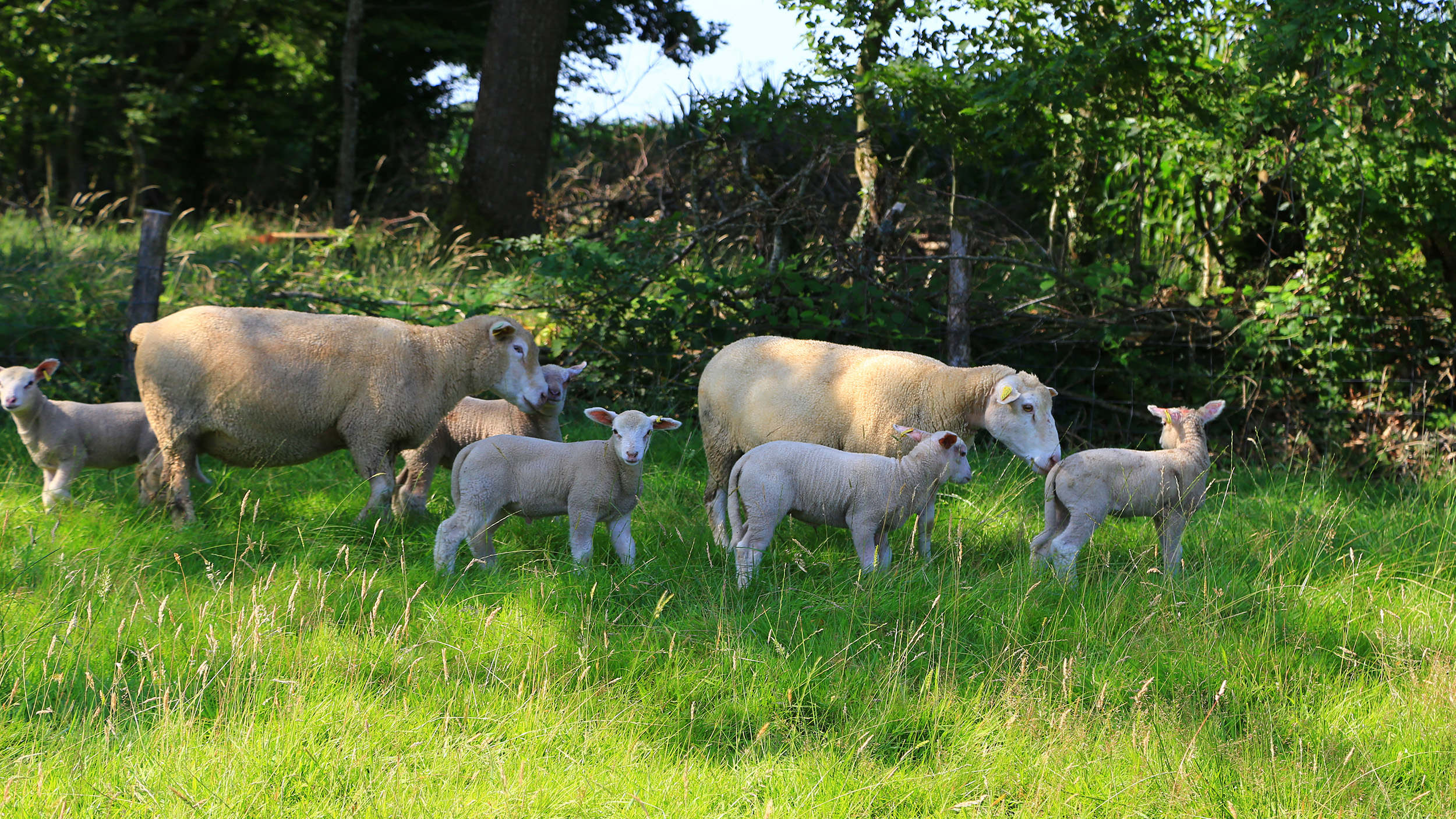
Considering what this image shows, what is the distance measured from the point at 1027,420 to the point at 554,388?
253 centimetres

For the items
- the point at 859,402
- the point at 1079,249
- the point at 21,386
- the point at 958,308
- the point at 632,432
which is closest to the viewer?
the point at 632,432

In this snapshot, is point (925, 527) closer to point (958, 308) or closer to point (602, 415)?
point (602, 415)

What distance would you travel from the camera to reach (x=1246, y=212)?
8.70 meters

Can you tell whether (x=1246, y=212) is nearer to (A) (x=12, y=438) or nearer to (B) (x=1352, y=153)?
(B) (x=1352, y=153)

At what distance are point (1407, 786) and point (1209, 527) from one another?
235 cm

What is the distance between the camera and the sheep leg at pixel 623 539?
4.73 m

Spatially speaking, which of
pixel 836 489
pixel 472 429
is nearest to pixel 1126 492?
pixel 836 489

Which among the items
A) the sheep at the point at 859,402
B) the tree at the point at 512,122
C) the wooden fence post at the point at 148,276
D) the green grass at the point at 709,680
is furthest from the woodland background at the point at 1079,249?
the green grass at the point at 709,680

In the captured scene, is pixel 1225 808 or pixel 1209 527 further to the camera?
pixel 1209 527

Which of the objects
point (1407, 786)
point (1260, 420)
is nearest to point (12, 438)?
point (1407, 786)

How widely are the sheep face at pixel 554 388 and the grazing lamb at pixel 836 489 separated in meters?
1.57

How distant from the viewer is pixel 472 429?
6.14m

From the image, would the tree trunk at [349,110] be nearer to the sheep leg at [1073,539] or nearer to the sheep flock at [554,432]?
the sheep flock at [554,432]

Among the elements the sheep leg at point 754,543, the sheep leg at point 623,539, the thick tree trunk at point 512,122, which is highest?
the thick tree trunk at point 512,122
